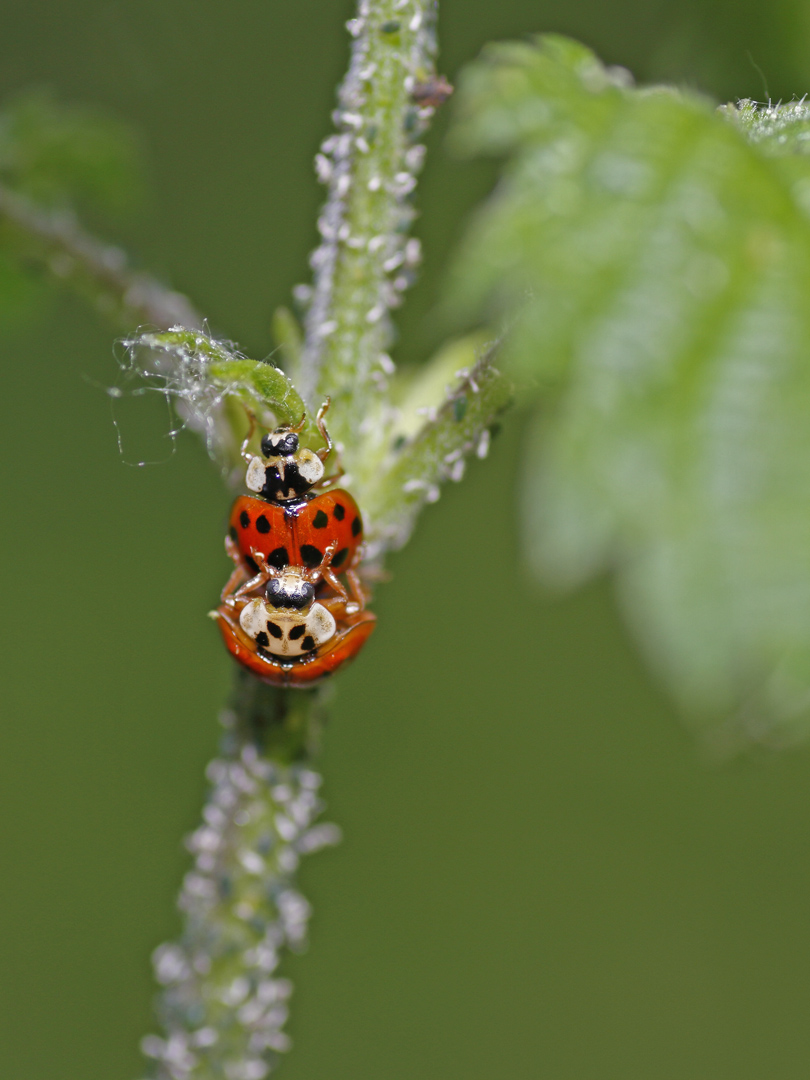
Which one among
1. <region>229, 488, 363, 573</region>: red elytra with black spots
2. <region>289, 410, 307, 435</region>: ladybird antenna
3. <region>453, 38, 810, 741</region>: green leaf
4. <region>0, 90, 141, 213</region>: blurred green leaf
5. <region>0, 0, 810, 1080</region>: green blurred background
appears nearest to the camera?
<region>453, 38, 810, 741</region>: green leaf

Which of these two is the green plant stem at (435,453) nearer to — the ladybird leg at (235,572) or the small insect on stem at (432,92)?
the ladybird leg at (235,572)

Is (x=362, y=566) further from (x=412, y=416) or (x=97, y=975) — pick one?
(x=97, y=975)

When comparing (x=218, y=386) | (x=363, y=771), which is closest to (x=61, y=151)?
(x=218, y=386)

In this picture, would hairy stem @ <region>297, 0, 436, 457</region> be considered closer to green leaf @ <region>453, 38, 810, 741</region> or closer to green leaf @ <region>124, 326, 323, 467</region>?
green leaf @ <region>124, 326, 323, 467</region>

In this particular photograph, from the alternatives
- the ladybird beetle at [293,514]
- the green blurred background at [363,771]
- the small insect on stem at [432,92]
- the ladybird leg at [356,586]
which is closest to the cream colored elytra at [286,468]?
the ladybird beetle at [293,514]

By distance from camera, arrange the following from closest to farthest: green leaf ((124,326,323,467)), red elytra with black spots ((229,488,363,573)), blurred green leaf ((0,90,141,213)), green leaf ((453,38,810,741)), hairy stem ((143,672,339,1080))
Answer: green leaf ((453,38,810,741)), green leaf ((124,326,323,467)), red elytra with black spots ((229,488,363,573)), hairy stem ((143,672,339,1080)), blurred green leaf ((0,90,141,213))

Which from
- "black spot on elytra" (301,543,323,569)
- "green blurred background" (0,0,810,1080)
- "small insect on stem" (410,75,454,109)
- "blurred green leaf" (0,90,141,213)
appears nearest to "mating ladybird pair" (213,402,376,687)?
"black spot on elytra" (301,543,323,569)

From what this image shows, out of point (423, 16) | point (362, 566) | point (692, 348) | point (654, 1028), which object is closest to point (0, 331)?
point (362, 566)

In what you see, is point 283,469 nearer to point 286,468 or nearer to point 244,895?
point 286,468
